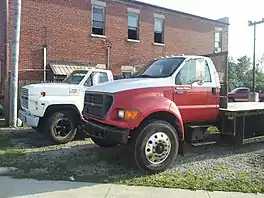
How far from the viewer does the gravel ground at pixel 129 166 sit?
19.9ft

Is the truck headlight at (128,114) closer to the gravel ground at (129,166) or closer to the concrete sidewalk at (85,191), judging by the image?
the gravel ground at (129,166)

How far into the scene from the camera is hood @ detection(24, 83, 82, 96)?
362 inches

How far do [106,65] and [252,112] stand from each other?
12.8 metres

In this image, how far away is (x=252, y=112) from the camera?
Answer: 8.56 meters

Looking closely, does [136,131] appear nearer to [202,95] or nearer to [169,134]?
[169,134]

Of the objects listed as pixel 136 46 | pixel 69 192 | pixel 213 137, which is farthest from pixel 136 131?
pixel 136 46

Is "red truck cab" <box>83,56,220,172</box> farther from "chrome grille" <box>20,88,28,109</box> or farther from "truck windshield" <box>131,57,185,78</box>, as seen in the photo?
"chrome grille" <box>20,88,28,109</box>

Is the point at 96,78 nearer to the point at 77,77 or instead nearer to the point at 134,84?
the point at 77,77

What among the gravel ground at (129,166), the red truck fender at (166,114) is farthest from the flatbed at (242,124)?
the red truck fender at (166,114)

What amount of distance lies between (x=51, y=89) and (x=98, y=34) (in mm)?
11314

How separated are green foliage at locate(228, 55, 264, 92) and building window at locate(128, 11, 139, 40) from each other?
2069 centimetres

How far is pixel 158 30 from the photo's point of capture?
903 inches

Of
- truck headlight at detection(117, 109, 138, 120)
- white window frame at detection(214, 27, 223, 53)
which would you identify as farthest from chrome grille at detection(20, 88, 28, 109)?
white window frame at detection(214, 27, 223, 53)

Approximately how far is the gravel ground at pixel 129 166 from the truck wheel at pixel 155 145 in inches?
8.4
